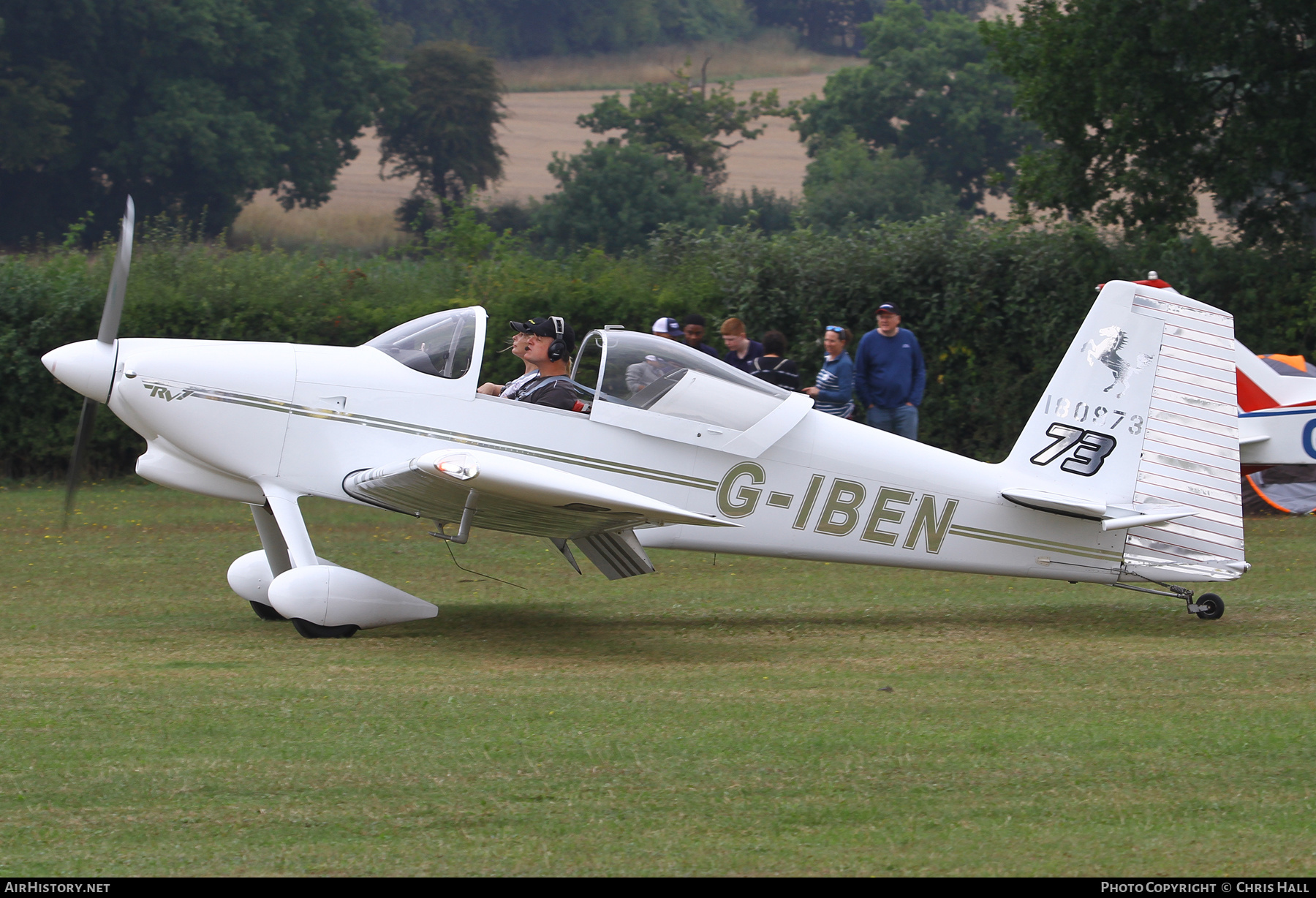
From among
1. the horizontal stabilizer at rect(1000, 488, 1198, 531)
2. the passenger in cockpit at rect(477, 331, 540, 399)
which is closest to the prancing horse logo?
the horizontal stabilizer at rect(1000, 488, 1198, 531)

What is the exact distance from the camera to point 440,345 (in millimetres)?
7594

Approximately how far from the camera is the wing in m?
6.54

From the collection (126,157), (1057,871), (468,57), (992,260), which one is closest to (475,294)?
(992,260)

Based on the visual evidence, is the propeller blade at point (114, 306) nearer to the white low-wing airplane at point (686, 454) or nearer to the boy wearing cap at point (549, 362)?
the white low-wing airplane at point (686, 454)

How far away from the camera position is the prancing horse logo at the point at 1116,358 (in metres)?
8.06

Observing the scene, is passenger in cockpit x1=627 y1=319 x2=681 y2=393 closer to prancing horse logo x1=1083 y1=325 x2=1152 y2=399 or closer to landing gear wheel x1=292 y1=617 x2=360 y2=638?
landing gear wheel x1=292 y1=617 x2=360 y2=638

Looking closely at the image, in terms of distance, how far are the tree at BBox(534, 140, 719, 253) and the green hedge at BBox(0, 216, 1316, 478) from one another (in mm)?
37099

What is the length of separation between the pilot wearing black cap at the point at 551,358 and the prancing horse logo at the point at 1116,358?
3.28 metres

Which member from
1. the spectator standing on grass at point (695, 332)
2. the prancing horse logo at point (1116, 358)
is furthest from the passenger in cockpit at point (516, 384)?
the prancing horse logo at point (1116, 358)

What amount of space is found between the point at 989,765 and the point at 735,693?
1.50 m

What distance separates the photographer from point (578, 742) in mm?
5074

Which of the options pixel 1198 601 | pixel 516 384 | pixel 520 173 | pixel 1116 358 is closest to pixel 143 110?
pixel 520 173

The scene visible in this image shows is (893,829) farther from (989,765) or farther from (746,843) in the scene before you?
(989,765)

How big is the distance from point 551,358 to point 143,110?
46.9m
